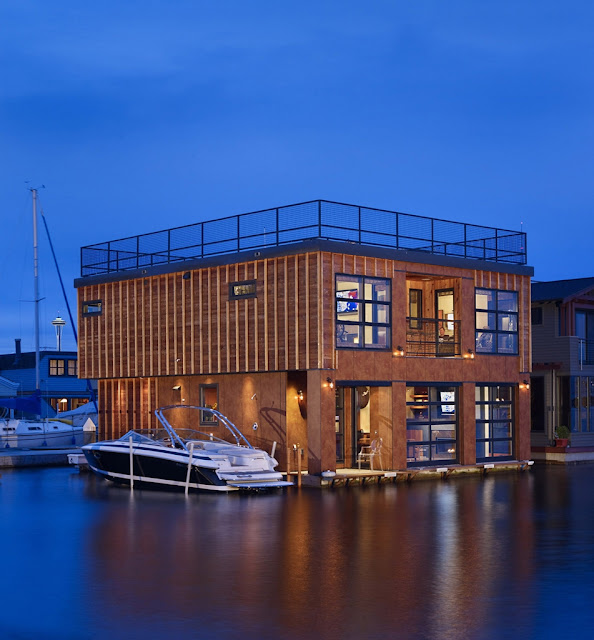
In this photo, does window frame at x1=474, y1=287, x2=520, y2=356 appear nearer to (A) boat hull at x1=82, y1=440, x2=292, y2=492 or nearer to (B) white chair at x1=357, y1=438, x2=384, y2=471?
(B) white chair at x1=357, y1=438, x2=384, y2=471

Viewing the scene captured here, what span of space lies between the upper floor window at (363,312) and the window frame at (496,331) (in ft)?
13.6

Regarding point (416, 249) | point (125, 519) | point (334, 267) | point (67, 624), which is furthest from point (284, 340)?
point (67, 624)

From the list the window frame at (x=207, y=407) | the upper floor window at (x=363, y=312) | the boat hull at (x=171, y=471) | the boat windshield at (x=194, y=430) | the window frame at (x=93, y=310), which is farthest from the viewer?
Result: the window frame at (x=93, y=310)

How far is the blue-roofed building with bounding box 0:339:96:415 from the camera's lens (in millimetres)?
67438

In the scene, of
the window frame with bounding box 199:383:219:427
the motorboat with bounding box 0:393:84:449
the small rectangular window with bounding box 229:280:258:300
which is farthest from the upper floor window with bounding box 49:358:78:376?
the small rectangular window with bounding box 229:280:258:300

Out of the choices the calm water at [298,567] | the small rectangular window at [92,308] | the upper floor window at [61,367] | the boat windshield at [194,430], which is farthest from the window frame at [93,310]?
the upper floor window at [61,367]

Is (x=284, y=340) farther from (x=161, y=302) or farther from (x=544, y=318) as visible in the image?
(x=544, y=318)

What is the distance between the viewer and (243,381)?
30141 millimetres

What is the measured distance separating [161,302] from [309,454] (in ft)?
26.7

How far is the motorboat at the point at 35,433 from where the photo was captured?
148 feet

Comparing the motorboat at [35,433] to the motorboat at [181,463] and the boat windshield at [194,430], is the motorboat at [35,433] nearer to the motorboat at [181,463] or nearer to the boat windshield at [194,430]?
the boat windshield at [194,430]

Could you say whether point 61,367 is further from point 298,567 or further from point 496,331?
point 298,567

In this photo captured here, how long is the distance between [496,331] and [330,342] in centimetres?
749

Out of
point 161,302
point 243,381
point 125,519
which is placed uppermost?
point 161,302
